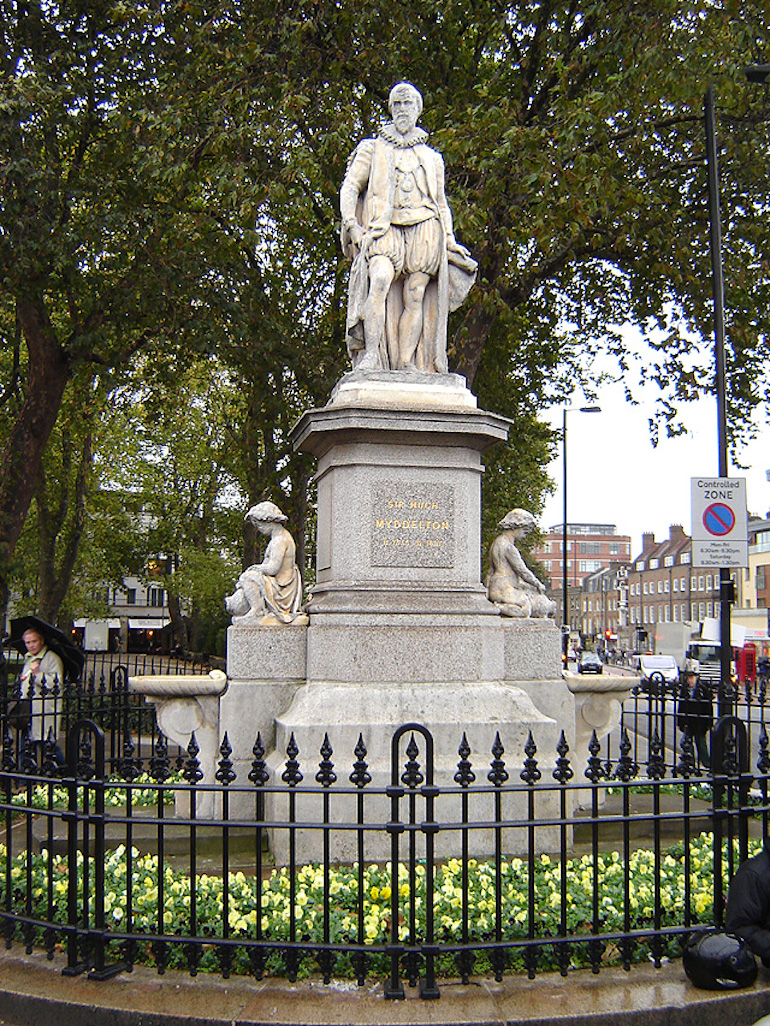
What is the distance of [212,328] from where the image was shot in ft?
55.9

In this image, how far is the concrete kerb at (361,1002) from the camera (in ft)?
14.0

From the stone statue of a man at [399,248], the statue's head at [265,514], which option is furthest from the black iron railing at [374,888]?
the stone statue of a man at [399,248]

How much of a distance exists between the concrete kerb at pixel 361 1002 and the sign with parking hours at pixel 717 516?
736cm

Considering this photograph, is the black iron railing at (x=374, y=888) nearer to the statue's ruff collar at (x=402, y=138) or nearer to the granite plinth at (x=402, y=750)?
the granite plinth at (x=402, y=750)

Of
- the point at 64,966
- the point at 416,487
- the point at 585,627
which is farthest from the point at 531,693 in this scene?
the point at 585,627

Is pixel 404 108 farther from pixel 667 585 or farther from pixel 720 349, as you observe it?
pixel 667 585

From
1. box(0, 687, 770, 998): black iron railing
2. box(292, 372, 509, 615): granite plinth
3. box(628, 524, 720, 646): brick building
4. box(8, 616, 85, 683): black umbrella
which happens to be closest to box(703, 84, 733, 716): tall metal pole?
box(292, 372, 509, 615): granite plinth

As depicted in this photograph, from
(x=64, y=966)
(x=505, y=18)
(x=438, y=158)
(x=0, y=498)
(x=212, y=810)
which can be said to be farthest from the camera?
(x=0, y=498)

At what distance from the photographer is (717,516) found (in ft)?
38.0

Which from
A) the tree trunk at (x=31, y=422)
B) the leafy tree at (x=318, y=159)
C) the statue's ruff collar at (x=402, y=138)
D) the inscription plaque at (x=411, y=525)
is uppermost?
the leafy tree at (x=318, y=159)

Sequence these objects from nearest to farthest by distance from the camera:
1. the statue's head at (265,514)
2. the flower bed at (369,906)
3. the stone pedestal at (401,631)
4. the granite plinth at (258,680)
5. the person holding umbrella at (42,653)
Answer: the flower bed at (369,906) → the stone pedestal at (401,631) → the granite plinth at (258,680) → the statue's head at (265,514) → the person holding umbrella at (42,653)

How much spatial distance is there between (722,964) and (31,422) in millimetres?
14948

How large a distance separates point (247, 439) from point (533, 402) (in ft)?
23.0

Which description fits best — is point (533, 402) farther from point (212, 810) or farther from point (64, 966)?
point (64, 966)
